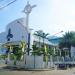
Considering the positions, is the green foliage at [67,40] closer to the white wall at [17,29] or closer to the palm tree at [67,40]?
the palm tree at [67,40]

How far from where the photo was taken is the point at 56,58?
163ft

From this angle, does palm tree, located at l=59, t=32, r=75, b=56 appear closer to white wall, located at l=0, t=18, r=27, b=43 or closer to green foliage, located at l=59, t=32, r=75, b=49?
green foliage, located at l=59, t=32, r=75, b=49

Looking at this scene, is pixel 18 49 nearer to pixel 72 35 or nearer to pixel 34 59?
pixel 34 59

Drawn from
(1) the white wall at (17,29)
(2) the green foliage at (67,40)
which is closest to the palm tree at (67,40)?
(2) the green foliage at (67,40)

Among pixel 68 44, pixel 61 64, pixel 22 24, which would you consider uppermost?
pixel 22 24

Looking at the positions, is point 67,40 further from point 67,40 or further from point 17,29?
point 17,29

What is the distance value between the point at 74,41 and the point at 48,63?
991 inches

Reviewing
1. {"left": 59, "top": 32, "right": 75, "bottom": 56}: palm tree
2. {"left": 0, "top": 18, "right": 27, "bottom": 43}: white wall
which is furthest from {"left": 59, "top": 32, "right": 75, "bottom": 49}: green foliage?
{"left": 0, "top": 18, "right": 27, "bottom": 43}: white wall

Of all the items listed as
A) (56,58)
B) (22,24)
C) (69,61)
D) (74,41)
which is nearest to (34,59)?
(56,58)

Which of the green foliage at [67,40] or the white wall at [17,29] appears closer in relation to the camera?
the white wall at [17,29]

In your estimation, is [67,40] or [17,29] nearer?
[17,29]

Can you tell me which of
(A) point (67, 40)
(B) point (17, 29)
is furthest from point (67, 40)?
(B) point (17, 29)

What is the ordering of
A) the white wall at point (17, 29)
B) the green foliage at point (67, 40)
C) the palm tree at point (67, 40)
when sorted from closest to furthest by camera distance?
the white wall at point (17, 29) < the green foliage at point (67, 40) < the palm tree at point (67, 40)

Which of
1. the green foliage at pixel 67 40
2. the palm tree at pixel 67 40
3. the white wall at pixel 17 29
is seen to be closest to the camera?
the white wall at pixel 17 29
